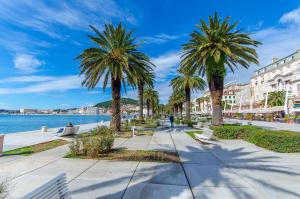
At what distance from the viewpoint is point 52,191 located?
3.72m

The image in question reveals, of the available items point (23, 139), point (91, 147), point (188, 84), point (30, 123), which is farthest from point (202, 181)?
point (30, 123)

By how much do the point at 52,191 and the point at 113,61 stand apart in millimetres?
16977

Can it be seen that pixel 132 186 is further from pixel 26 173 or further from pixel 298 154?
pixel 298 154

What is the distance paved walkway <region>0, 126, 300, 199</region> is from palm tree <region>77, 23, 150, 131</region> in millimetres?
11291

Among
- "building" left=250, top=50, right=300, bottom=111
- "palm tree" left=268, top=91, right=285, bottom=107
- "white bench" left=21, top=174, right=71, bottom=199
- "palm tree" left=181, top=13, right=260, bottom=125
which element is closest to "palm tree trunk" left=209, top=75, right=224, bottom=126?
"palm tree" left=181, top=13, right=260, bottom=125

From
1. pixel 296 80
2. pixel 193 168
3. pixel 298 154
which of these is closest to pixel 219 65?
pixel 298 154

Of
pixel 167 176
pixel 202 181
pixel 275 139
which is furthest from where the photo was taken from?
pixel 275 139

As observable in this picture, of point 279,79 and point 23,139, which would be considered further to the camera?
point 279,79

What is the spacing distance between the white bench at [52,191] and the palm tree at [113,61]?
15570mm

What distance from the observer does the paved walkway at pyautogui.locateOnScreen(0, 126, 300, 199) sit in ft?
18.0

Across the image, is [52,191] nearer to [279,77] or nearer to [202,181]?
[202,181]

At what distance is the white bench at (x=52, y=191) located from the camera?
324cm

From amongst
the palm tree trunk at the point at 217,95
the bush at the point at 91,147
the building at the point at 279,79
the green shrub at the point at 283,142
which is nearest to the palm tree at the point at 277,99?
the building at the point at 279,79

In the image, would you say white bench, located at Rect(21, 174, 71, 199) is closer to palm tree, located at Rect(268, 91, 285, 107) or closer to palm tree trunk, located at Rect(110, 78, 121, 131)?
palm tree trunk, located at Rect(110, 78, 121, 131)
